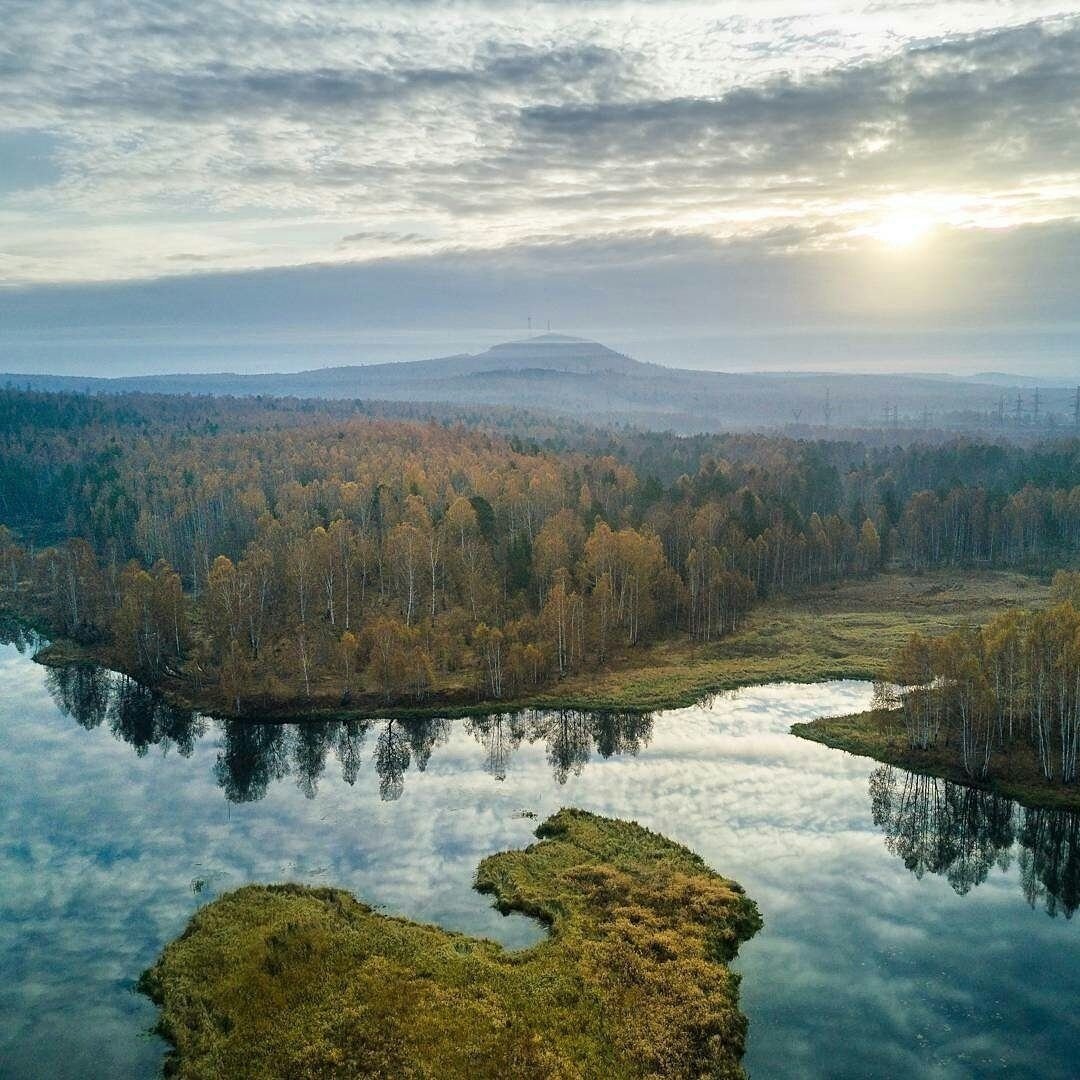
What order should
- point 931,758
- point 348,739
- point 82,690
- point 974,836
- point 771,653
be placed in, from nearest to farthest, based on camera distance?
1. point 974,836
2. point 931,758
3. point 348,739
4. point 82,690
5. point 771,653

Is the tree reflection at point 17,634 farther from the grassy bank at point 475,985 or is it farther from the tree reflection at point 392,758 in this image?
the grassy bank at point 475,985

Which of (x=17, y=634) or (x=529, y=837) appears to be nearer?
(x=529, y=837)

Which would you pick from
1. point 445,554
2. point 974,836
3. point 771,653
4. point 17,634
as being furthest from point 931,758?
point 17,634

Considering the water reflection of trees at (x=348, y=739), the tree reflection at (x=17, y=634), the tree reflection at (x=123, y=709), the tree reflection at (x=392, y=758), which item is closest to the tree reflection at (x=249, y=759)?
the water reflection of trees at (x=348, y=739)

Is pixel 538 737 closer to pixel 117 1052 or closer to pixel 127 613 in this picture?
pixel 117 1052

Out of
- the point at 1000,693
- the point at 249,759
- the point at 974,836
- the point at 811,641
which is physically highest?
the point at 1000,693

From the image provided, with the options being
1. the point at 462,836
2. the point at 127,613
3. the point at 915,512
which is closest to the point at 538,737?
the point at 462,836

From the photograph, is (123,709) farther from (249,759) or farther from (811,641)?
(811,641)
